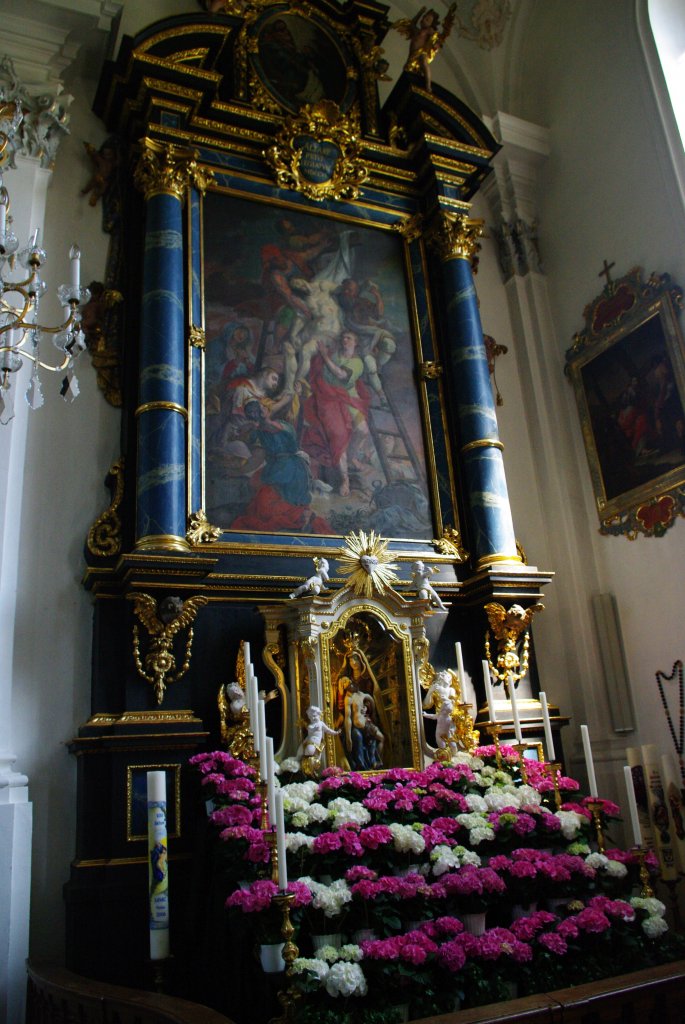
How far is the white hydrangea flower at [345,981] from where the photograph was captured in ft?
11.4

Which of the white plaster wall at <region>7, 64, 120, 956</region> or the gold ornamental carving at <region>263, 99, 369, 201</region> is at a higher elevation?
the gold ornamental carving at <region>263, 99, 369, 201</region>

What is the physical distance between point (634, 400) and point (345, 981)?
571 centimetres

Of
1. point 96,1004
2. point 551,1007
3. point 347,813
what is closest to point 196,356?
point 347,813

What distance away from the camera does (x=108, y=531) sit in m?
6.22

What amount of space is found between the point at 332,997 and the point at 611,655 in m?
4.65

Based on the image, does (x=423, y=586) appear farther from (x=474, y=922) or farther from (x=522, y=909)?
(x=474, y=922)

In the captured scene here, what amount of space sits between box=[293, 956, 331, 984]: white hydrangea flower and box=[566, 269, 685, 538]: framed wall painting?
4.92 m

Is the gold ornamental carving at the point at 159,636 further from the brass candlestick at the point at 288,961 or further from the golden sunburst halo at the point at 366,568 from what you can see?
the brass candlestick at the point at 288,961

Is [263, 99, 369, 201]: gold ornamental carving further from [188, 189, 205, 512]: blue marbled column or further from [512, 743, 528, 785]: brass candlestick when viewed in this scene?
[512, 743, 528, 785]: brass candlestick

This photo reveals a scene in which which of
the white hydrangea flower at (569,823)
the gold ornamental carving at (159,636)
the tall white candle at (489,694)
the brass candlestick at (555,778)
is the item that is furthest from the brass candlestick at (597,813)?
the gold ornamental carving at (159,636)

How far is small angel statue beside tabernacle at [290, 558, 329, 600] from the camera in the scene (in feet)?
19.5

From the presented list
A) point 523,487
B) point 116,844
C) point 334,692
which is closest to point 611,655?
point 523,487

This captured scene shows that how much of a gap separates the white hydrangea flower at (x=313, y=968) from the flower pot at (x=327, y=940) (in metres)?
0.39

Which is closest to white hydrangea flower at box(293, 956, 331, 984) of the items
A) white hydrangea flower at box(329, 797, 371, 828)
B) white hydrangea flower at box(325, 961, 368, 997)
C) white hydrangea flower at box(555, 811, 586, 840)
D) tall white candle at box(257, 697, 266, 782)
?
white hydrangea flower at box(325, 961, 368, 997)
